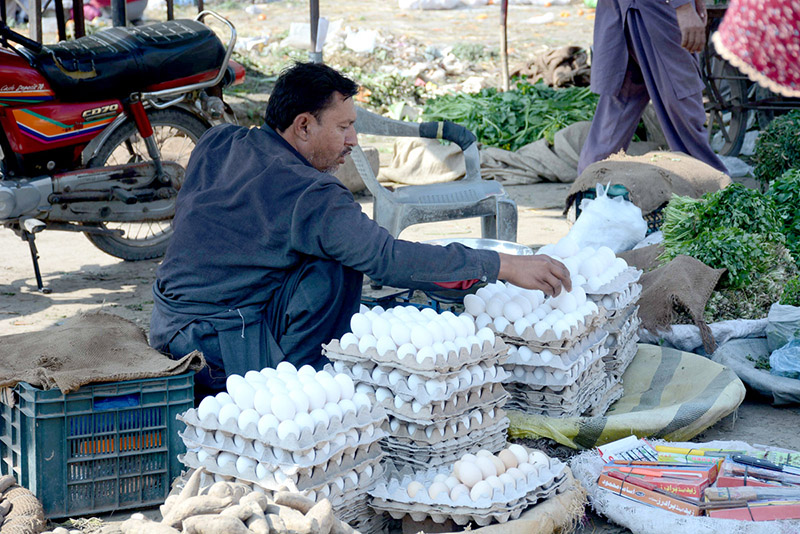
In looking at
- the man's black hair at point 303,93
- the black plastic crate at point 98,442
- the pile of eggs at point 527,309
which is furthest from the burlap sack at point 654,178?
the black plastic crate at point 98,442

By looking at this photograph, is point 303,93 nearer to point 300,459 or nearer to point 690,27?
point 300,459

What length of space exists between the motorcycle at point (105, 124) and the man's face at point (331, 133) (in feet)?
7.68

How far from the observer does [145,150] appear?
5.59 meters

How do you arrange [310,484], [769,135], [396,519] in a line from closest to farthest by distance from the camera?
[310,484]
[396,519]
[769,135]

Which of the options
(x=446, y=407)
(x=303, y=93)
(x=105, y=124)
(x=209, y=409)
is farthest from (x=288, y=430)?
(x=105, y=124)

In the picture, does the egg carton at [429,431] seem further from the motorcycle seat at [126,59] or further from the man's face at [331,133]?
the motorcycle seat at [126,59]

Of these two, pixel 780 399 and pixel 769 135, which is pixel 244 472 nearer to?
pixel 780 399

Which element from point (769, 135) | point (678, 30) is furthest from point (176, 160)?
point (769, 135)

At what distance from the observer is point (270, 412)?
7.32 ft

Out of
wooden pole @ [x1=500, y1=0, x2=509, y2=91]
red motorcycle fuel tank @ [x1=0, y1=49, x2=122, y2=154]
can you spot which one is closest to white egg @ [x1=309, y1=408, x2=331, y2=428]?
red motorcycle fuel tank @ [x1=0, y1=49, x2=122, y2=154]

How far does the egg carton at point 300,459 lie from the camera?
214cm

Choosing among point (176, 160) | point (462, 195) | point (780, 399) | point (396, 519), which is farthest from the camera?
point (176, 160)

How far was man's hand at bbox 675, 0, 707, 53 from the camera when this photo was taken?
4.98 meters

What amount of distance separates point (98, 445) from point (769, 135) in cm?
542
